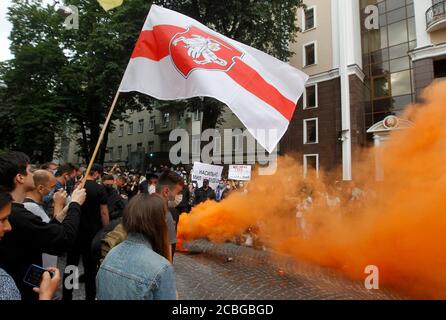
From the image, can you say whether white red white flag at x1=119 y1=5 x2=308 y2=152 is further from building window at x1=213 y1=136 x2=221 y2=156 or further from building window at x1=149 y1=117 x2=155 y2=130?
building window at x1=149 y1=117 x2=155 y2=130

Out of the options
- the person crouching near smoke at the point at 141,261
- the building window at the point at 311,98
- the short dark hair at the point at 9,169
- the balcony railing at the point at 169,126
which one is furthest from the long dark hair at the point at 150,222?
the balcony railing at the point at 169,126

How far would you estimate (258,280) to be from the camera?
6.39m

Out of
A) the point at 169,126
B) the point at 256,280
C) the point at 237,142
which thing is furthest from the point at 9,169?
the point at 169,126

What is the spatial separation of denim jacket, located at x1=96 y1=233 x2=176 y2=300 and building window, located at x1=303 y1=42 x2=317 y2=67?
27028 millimetres

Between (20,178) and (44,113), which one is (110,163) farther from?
(20,178)

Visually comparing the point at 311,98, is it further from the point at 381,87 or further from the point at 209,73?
the point at 209,73

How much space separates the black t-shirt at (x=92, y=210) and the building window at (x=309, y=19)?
25.8 m

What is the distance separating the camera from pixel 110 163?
1868 inches

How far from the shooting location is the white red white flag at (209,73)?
4.14 m

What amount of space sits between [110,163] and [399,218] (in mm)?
45597

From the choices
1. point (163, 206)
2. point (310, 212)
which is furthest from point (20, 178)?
point (310, 212)

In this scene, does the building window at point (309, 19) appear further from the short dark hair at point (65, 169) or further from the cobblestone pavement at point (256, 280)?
the short dark hair at point (65, 169)
